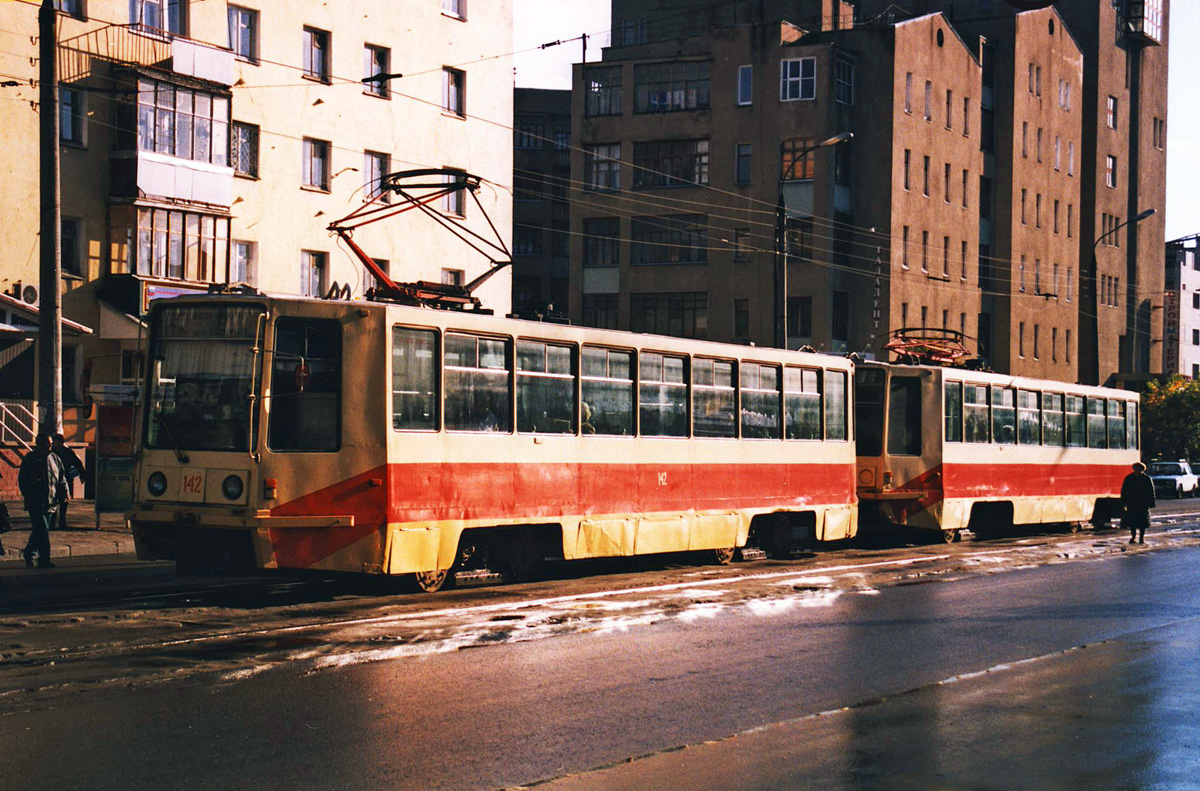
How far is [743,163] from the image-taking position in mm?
65188

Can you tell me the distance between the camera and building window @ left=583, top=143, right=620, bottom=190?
6725 centimetres

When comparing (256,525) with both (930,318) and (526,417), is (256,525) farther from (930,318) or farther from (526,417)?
(930,318)

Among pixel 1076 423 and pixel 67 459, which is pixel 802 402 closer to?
pixel 67 459

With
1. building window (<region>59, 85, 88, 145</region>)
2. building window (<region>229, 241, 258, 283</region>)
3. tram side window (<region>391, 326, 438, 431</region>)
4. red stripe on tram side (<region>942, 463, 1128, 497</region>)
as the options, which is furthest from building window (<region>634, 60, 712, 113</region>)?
tram side window (<region>391, 326, 438, 431</region>)

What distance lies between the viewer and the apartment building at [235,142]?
114 feet

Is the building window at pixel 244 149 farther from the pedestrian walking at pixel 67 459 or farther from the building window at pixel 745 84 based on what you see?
the building window at pixel 745 84

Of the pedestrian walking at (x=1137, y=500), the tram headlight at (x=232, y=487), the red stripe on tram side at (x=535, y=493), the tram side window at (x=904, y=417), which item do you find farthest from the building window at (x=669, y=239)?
the tram headlight at (x=232, y=487)

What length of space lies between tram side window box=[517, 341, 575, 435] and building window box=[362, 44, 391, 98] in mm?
28719

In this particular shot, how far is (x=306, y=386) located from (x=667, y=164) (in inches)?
2102

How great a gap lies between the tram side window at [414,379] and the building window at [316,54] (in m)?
28.7

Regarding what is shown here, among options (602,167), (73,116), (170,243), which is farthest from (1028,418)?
(602,167)

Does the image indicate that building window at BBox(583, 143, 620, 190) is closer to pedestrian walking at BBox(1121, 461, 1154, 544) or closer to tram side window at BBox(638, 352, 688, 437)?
pedestrian walking at BBox(1121, 461, 1154, 544)

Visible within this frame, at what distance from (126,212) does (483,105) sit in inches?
594

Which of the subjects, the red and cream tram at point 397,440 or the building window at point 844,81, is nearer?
the red and cream tram at point 397,440
